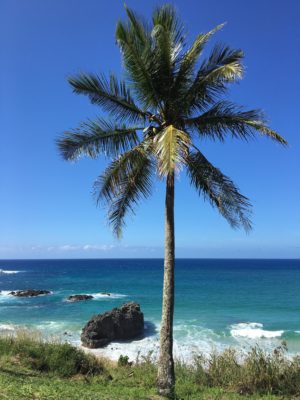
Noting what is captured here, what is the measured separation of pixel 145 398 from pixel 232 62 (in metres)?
8.12

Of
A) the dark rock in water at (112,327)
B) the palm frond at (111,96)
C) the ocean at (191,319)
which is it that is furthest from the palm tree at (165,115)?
the dark rock in water at (112,327)

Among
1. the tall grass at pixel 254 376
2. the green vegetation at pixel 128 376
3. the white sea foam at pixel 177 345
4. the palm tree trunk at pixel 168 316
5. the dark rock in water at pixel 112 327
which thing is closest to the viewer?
the green vegetation at pixel 128 376

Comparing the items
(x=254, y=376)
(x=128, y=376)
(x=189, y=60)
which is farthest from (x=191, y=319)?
(x=189, y=60)

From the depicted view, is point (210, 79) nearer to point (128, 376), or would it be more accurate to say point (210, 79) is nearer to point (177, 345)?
point (128, 376)

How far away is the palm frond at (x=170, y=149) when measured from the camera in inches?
311

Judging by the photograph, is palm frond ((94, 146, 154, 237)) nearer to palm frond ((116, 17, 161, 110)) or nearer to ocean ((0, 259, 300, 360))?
palm frond ((116, 17, 161, 110))

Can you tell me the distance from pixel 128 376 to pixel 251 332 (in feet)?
57.4

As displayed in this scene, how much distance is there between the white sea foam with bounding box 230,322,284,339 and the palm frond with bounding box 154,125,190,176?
20795 mm

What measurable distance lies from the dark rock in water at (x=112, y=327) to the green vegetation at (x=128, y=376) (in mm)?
10509

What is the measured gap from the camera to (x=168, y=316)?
972 cm

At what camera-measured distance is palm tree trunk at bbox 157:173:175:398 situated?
9453 mm

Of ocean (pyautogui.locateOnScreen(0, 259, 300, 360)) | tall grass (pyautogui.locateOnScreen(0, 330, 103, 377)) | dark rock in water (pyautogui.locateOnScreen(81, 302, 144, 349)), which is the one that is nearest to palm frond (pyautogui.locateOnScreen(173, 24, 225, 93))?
tall grass (pyautogui.locateOnScreen(0, 330, 103, 377))

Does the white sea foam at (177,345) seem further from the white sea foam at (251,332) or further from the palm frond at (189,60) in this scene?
the palm frond at (189,60)

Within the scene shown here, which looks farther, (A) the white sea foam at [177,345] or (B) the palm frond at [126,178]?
(A) the white sea foam at [177,345]
